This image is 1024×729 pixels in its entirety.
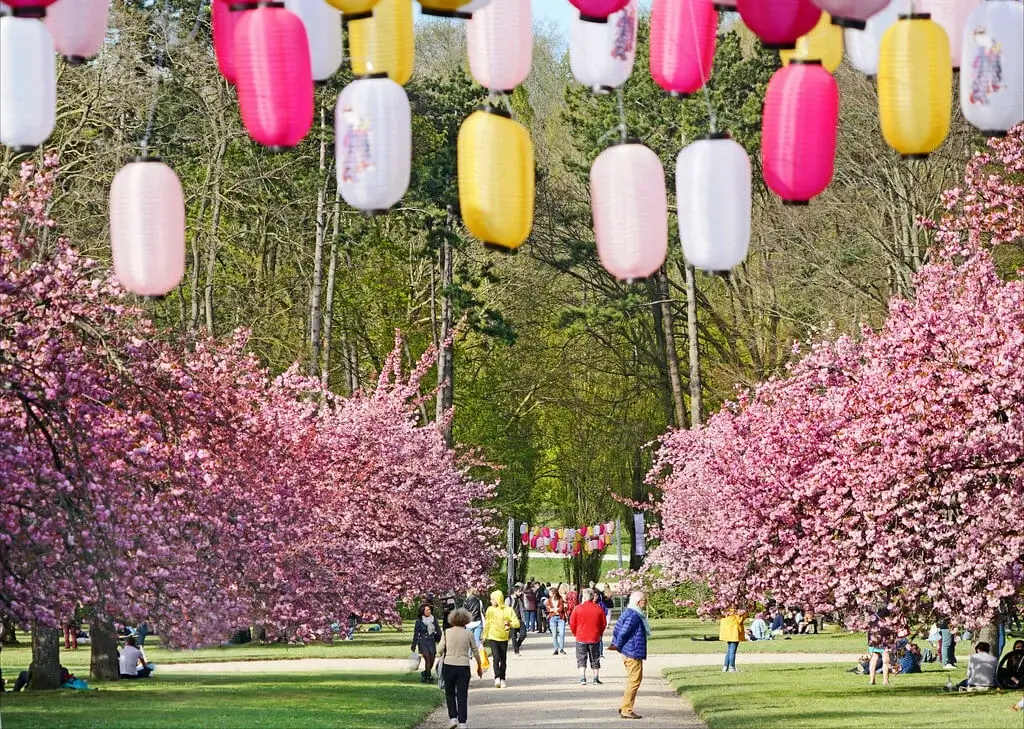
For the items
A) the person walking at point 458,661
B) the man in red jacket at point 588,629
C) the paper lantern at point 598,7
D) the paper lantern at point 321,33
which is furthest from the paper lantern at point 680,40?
the man in red jacket at point 588,629

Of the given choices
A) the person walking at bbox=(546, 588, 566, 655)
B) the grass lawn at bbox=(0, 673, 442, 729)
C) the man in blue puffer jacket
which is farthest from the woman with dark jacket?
the person walking at bbox=(546, 588, 566, 655)

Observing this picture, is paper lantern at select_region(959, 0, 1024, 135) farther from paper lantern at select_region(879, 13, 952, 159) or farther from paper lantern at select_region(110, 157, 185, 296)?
paper lantern at select_region(110, 157, 185, 296)

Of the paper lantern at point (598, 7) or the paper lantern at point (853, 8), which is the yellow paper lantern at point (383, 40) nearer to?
the paper lantern at point (598, 7)

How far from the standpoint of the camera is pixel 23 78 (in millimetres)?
9930

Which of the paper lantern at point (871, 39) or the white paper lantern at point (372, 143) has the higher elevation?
the paper lantern at point (871, 39)

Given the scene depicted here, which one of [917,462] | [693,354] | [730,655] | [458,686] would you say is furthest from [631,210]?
[693,354]

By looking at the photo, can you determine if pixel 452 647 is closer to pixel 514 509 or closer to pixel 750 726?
pixel 750 726

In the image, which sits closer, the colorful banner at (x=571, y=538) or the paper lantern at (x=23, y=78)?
the paper lantern at (x=23, y=78)

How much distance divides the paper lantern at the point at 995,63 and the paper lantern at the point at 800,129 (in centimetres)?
79

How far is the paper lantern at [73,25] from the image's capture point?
11.1 m

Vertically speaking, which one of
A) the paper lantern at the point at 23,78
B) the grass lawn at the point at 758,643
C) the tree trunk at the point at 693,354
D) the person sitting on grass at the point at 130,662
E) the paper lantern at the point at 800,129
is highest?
the tree trunk at the point at 693,354

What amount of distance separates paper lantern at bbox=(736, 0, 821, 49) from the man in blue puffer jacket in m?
13.4

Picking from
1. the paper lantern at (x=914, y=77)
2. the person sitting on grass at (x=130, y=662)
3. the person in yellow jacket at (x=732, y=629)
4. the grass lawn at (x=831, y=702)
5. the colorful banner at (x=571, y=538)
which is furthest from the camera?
the colorful banner at (x=571, y=538)

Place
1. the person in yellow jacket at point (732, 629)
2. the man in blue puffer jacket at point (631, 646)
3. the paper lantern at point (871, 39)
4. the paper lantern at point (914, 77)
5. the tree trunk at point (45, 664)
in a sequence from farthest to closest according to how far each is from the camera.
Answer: the person in yellow jacket at point (732, 629) < the tree trunk at point (45, 664) < the man in blue puffer jacket at point (631, 646) < the paper lantern at point (871, 39) < the paper lantern at point (914, 77)
